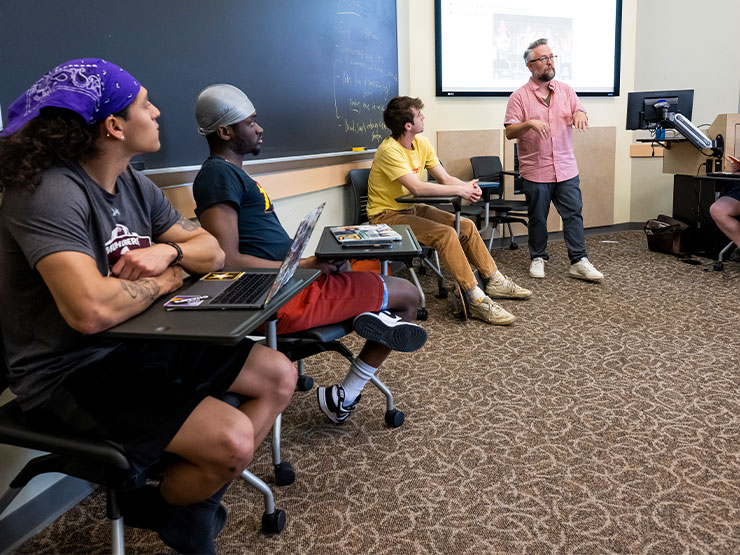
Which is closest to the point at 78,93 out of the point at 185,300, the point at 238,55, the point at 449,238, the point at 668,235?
the point at 185,300

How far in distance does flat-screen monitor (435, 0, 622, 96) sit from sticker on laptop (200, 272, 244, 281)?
402cm

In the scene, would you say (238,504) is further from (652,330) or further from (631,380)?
(652,330)

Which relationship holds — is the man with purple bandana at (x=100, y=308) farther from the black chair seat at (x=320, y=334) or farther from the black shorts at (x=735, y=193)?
the black shorts at (x=735, y=193)

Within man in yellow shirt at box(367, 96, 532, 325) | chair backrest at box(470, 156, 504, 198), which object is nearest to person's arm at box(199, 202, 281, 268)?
man in yellow shirt at box(367, 96, 532, 325)

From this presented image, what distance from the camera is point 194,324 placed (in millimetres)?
1205

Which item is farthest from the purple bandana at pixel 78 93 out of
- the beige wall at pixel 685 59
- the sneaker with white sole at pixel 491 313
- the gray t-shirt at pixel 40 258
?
the beige wall at pixel 685 59

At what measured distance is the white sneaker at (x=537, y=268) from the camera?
4457mm

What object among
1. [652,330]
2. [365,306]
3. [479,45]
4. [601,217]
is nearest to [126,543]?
[365,306]

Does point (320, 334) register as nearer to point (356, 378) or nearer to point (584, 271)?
point (356, 378)

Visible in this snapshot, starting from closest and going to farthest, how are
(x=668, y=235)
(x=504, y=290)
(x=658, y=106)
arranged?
(x=504, y=290) < (x=658, y=106) < (x=668, y=235)

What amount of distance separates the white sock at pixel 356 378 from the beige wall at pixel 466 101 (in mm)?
3308

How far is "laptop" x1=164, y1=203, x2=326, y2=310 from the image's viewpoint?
131 cm

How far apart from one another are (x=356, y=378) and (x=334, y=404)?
13cm

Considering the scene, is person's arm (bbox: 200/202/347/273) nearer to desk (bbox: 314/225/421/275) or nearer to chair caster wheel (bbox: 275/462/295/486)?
desk (bbox: 314/225/421/275)
